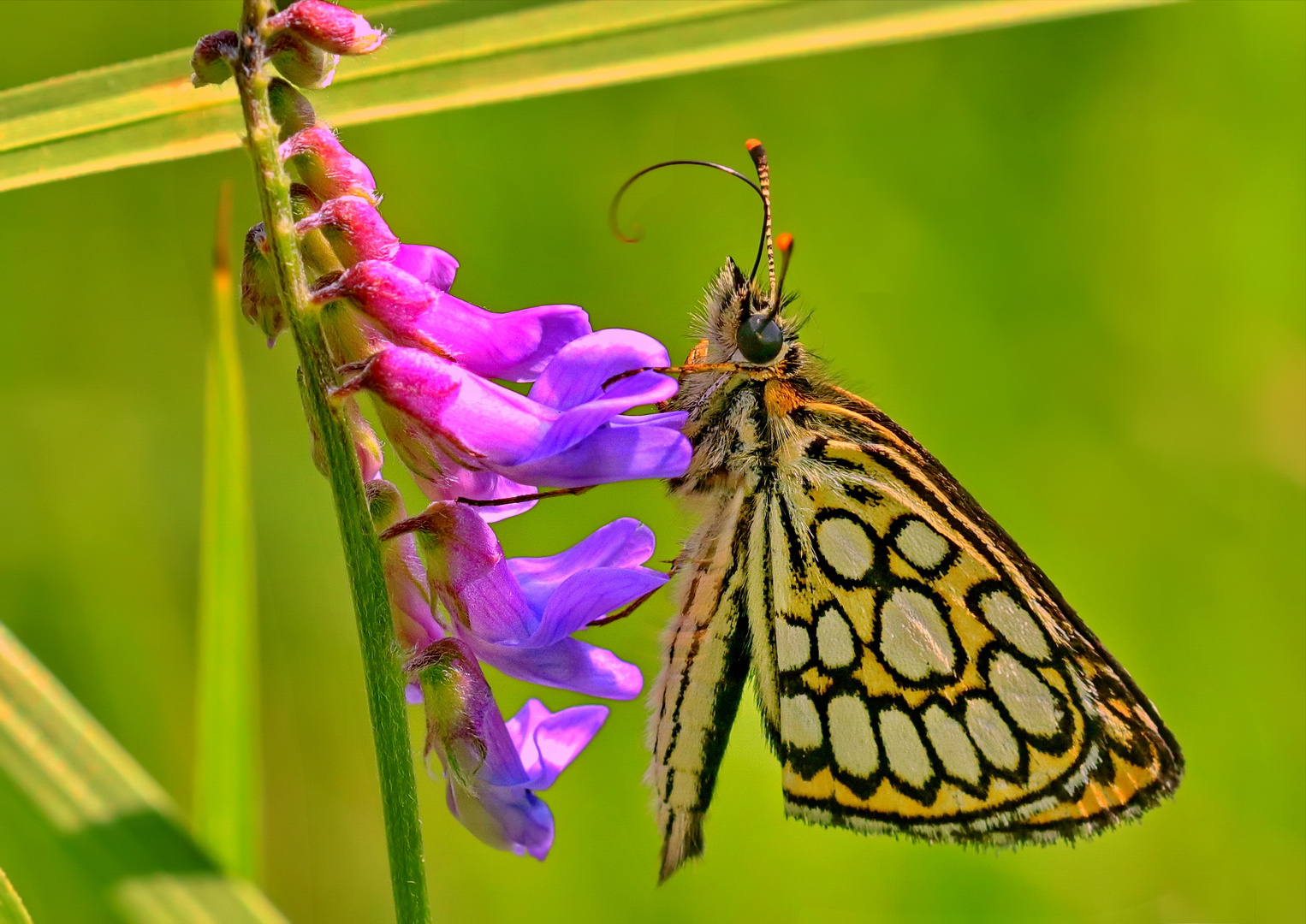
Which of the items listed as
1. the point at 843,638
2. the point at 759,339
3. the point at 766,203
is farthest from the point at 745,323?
the point at 843,638

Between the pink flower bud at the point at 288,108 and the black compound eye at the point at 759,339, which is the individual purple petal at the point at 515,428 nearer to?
the pink flower bud at the point at 288,108

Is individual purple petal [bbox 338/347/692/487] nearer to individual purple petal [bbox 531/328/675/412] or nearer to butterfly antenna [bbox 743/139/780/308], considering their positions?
individual purple petal [bbox 531/328/675/412]

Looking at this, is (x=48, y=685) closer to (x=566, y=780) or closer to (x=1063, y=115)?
(x=566, y=780)

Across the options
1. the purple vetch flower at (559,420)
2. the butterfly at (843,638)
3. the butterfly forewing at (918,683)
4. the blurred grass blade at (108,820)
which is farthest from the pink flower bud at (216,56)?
the butterfly forewing at (918,683)

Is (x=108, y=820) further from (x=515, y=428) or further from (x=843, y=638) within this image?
(x=843, y=638)

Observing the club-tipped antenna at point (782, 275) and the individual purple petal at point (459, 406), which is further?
the club-tipped antenna at point (782, 275)

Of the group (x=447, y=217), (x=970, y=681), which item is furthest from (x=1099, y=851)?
(x=447, y=217)
